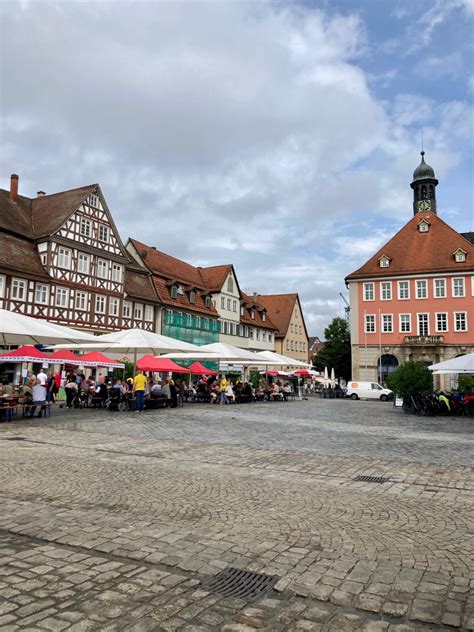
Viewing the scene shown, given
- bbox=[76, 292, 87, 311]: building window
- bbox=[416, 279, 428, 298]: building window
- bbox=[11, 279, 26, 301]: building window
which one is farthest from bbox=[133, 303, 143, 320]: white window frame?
bbox=[416, 279, 428, 298]: building window

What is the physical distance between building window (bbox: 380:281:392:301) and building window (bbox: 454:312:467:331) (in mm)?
6705

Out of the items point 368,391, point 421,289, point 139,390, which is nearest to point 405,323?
point 421,289

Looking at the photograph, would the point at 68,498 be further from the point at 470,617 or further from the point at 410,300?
the point at 410,300

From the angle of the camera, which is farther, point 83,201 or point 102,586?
point 83,201

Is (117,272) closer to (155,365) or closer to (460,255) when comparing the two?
(155,365)

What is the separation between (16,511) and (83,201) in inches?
1409

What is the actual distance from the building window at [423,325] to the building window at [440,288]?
7.85ft

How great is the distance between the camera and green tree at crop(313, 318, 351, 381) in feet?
216

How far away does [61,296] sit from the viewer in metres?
37.1

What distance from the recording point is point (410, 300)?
5428 centimetres

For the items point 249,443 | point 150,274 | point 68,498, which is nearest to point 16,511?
point 68,498

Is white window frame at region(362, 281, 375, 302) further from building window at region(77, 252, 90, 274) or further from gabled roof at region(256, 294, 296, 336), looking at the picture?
building window at region(77, 252, 90, 274)

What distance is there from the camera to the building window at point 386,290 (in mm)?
55312

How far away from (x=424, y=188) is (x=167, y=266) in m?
32.4
